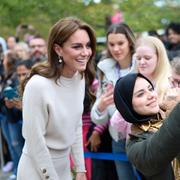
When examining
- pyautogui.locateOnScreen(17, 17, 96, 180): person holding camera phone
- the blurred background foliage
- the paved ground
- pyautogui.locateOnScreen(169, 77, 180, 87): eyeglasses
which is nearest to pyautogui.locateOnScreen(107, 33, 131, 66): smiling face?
pyautogui.locateOnScreen(169, 77, 180, 87): eyeglasses

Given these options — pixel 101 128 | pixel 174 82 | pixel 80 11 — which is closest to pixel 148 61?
pixel 174 82

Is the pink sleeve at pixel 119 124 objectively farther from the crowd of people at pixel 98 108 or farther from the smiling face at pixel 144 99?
the smiling face at pixel 144 99

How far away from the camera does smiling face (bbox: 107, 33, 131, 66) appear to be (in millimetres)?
4488

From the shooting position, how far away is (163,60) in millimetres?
4152

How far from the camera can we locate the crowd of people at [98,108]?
225cm

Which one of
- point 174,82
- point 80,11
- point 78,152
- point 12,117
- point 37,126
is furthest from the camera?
point 80,11

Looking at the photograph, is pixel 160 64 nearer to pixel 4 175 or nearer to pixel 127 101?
pixel 127 101

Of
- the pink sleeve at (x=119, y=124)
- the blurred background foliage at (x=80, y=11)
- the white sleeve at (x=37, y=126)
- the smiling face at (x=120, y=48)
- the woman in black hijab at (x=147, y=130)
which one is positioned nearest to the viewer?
the woman in black hijab at (x=147, y=130)

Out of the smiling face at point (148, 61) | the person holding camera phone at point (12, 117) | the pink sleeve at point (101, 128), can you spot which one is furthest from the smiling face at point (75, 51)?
the person holding camera phone at point (12, 117)

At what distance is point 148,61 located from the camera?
13.6ft

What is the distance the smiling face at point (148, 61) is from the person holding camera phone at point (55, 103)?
0.97 meters

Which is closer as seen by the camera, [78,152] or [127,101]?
[127,101]

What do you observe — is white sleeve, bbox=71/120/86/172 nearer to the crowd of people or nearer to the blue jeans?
the crowd of people

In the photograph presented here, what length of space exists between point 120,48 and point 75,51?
4.69 feet
